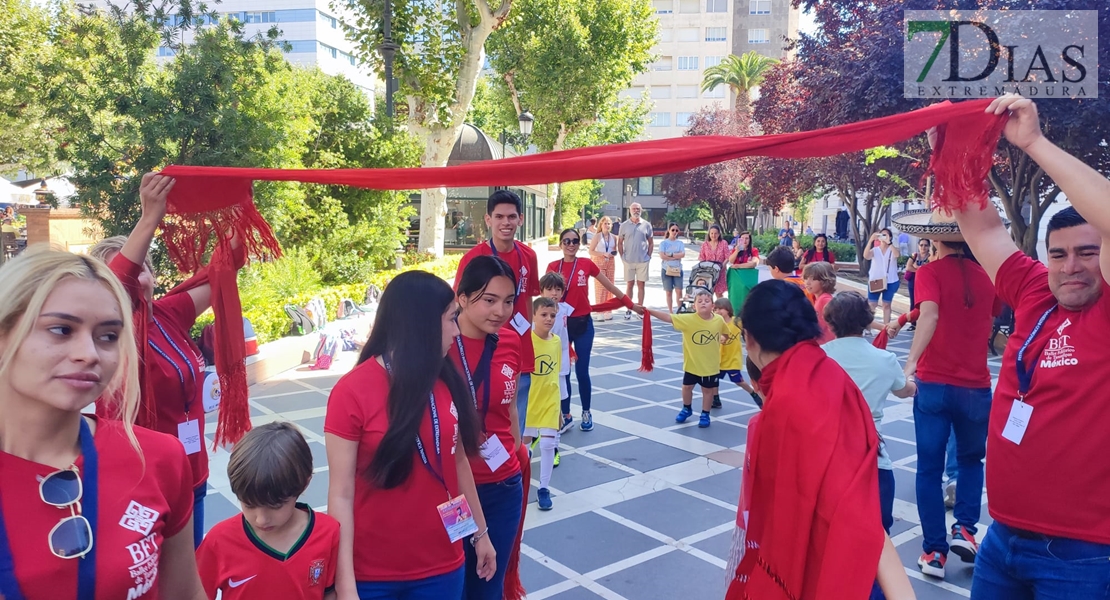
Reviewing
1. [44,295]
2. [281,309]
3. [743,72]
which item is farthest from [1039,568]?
[743,72]

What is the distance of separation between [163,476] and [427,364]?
0.86 m

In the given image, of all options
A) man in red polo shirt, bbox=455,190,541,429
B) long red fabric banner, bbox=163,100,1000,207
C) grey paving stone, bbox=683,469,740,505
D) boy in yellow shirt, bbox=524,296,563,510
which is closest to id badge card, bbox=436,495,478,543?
long red fabric banner, bbox=163,100,1000,207

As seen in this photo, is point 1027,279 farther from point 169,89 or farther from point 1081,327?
point 169,89

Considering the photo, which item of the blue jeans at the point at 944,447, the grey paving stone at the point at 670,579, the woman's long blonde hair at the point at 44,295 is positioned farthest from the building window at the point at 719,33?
the woman's long blonde hair at the point at 44,295

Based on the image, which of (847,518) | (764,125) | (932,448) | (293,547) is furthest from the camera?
(764,125)

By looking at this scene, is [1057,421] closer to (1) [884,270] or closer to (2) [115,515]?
(2) [115,515]

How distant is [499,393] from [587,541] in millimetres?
1794

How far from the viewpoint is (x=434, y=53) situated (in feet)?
51.9

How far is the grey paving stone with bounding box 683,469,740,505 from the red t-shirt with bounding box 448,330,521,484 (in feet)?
8.19

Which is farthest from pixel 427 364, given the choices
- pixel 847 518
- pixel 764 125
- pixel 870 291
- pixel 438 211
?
pixel 764 125

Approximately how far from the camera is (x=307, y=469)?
2.29 metres

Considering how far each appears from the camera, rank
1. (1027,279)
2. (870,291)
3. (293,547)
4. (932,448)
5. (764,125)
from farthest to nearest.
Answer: (764,125)
(870,291)
(932,448)
(1027,279)
(293,547)

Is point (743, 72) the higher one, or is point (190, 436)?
point (743, 72)

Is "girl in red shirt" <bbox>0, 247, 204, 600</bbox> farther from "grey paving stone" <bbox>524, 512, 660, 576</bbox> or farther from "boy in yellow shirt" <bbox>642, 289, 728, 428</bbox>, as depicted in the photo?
"boy in yellow shirt" <bbox>642, 289, 728, 428</bbox>
